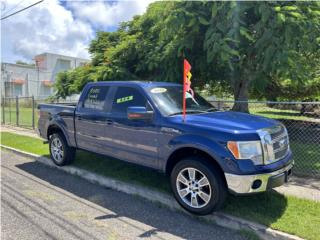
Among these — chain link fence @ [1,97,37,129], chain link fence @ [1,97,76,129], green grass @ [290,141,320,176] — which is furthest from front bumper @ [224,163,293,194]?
chain link fence @ [1,97,37,129]

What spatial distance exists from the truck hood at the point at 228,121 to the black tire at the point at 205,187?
0.53 meters

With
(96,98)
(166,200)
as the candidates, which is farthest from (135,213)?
(96,98)

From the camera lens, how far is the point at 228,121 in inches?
182

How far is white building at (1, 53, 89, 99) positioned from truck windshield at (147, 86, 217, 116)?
127ft

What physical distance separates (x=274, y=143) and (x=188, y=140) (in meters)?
1.20

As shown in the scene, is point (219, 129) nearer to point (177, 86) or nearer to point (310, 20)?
point (177, 86)

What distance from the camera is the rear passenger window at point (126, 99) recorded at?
5547mm

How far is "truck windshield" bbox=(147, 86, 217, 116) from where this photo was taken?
5.24 meters

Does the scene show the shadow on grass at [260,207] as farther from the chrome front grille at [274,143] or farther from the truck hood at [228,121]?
the truck hood at [228,121]

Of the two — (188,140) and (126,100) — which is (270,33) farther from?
(188,140)

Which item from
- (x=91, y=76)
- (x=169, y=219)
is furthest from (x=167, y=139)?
(x=91, y=76)

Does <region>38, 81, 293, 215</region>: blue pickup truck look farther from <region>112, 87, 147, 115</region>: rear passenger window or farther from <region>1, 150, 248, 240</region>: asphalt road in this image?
<region>1, 150, 248, 240</region>: asphalt road

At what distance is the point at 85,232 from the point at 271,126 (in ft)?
9.73

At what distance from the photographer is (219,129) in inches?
172
